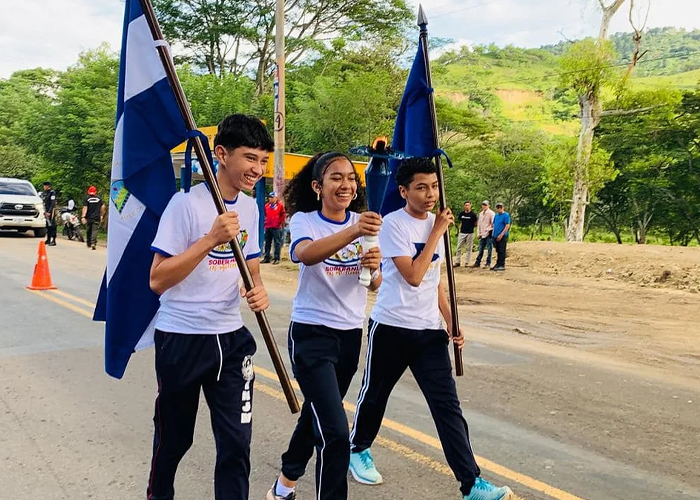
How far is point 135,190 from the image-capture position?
3172mm

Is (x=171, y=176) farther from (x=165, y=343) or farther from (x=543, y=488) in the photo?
(x=543, y=488)

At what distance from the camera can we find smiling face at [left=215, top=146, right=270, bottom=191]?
2852 millimetres

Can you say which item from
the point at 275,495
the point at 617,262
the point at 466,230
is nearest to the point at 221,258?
the point at 275,495

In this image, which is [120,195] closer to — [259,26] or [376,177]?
[376,177]

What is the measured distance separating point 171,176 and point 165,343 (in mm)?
896

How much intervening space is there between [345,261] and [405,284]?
494mm

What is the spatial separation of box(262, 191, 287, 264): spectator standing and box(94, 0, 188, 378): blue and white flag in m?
13.5

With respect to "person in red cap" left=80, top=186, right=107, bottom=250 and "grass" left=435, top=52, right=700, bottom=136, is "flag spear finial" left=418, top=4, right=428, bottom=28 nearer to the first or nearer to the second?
"person in red cap" left=80, top=186, right=107, bottom=250

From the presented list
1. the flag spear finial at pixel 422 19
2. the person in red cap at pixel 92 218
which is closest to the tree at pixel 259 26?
the person in red cap at pixel 92 218

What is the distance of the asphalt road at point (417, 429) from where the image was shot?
12.7 feet

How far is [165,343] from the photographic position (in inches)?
111

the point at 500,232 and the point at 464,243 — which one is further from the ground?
the point at 500,232

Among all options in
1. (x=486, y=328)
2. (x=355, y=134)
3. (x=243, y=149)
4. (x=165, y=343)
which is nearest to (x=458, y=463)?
(x=165, y=343)

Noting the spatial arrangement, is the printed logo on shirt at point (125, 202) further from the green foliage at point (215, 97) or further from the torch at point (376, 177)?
the green foliage at point (215, 97)
